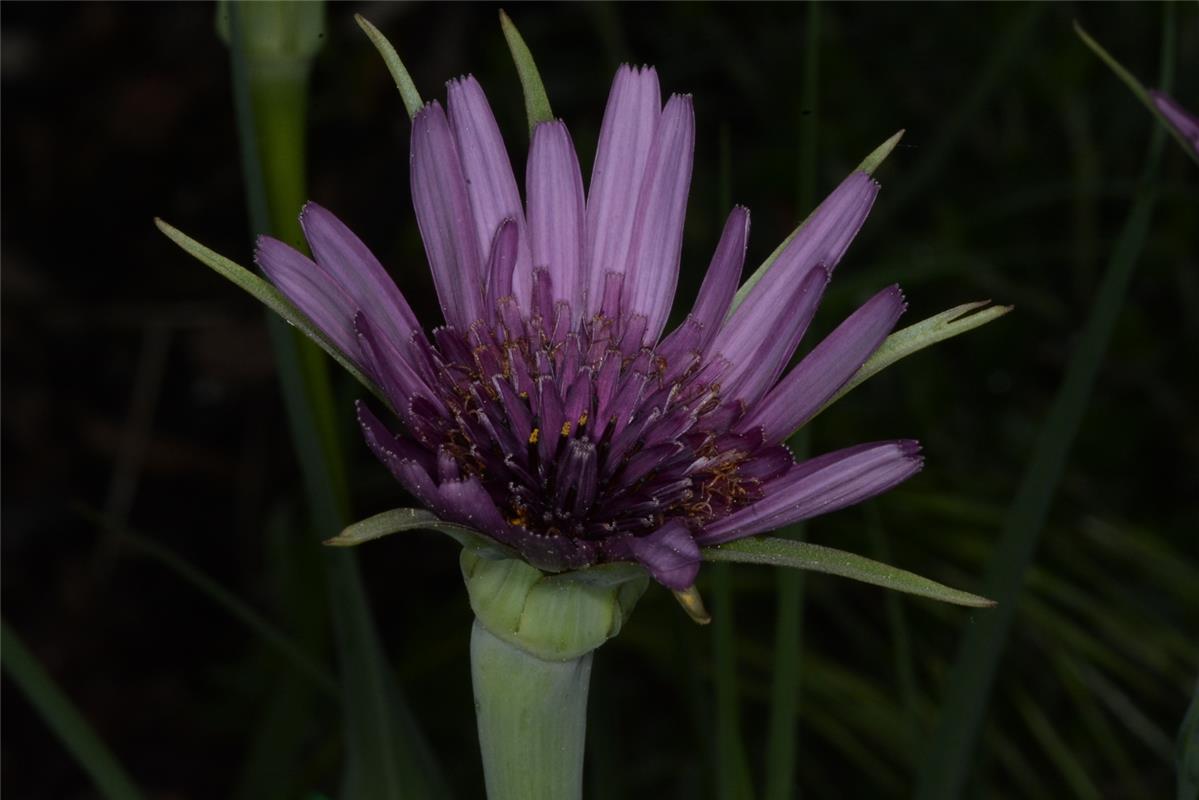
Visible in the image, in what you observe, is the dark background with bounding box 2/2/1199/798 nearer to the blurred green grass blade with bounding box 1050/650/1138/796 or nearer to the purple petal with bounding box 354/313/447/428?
A: the blurred green grass blade with bounding box 1050/650/1138/796

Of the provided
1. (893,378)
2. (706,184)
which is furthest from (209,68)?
(893,378)

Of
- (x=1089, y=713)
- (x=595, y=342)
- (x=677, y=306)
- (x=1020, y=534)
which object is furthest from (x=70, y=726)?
(x=677, y=306)

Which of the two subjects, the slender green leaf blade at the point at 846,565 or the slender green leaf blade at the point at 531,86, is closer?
the slender green leaf blade at the point at 846,565

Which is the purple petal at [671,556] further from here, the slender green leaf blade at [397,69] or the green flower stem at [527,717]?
the slender green leaf blade at [397,69]

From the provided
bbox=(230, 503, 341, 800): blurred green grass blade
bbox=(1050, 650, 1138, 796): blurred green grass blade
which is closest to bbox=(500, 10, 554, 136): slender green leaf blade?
bbox=(230, 503, 341, 800): blurred green grass blade

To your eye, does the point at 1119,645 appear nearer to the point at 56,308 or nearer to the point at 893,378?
the point at 893,378

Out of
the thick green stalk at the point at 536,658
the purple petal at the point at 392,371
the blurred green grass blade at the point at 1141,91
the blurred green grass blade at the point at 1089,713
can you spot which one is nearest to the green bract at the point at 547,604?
the thick green stalk at the point at 536,658
